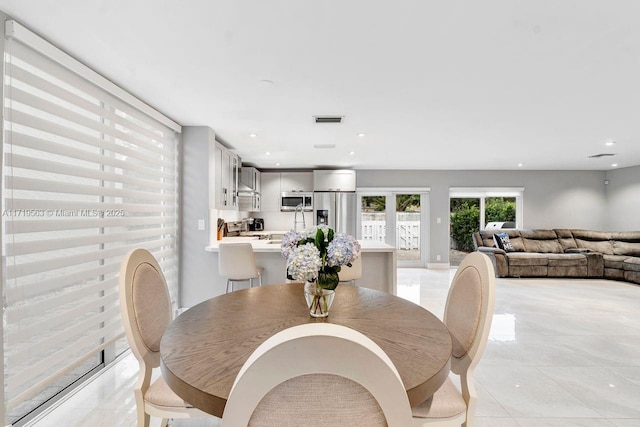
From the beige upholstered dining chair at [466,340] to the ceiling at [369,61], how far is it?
134 cm

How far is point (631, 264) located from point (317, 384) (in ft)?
24.7

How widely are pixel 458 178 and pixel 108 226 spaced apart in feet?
22.2

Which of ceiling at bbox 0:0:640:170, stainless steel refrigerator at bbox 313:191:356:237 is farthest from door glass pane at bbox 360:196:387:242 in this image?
ceiling at bbox 0:0:640:170

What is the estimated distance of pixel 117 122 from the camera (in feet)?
8.38

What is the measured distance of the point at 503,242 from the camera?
20.8ft

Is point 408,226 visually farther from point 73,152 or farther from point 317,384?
point 317,384

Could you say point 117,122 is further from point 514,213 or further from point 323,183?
point 514,213

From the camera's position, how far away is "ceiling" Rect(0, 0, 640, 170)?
163cm

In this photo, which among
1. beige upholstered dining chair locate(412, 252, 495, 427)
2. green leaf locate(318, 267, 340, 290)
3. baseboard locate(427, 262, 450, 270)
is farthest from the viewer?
baseboard locate(427, 262, 450, 270)

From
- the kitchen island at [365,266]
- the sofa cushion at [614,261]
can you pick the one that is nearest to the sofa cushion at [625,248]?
the sofa cushion at [614,261]

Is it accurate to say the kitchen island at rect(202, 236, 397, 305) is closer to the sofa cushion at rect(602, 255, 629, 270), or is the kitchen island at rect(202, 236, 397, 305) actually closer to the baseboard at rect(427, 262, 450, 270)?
the baseboard at rect(427, 262, 450, 270)

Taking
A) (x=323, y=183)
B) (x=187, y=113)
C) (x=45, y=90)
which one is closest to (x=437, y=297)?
(x=323, y=183)

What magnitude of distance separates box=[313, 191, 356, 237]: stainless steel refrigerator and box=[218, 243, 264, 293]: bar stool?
11.5 feet

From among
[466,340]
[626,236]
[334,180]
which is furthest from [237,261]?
[626,236]
